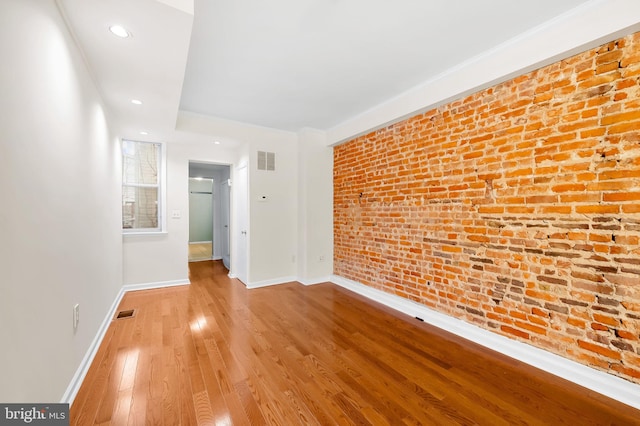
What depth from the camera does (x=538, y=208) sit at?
209 cm

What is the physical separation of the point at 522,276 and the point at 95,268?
12.9 ft

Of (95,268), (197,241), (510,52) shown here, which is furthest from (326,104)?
(197,241)

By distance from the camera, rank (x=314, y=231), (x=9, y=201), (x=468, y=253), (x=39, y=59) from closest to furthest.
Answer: (x=9, y=201), (x=39, y=59), (x=468, y=253), (x=314, y=231)

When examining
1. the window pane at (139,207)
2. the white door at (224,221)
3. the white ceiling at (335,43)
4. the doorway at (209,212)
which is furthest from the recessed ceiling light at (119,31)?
the white door at (224,221)

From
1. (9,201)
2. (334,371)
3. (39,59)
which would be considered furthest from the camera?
(334,371)

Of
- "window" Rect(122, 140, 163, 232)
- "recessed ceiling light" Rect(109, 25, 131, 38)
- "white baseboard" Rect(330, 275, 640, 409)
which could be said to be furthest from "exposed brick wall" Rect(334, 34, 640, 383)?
"window" Rect(122, 140, 163, 232)

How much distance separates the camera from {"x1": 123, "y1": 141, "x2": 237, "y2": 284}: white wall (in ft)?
13.2

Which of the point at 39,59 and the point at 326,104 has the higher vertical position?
the point at 326,104

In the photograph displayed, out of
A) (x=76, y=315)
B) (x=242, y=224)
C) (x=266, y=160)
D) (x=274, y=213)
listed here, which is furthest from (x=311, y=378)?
(x=266, y=160)

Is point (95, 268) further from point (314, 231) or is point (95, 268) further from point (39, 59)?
point (314, 231)

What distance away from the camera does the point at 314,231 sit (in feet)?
14.6

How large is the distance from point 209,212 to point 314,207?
207 inches

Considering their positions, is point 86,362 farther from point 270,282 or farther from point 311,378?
point 270,282

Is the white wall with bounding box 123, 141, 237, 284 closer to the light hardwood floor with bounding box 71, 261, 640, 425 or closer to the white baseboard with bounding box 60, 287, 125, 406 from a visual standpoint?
the white baseboard with bounding box 60, 287, 125, 406
